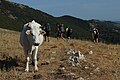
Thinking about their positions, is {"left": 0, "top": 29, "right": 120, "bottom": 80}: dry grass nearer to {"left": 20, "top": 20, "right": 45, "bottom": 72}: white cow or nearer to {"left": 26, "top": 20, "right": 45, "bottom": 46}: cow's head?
{"left": 20, "top": 20, "right": 45, "bottom": 72}: white cow

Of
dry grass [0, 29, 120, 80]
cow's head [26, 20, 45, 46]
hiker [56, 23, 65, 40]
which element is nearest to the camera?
dry grass [0, 29, 120, 80]

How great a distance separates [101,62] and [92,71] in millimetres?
2168

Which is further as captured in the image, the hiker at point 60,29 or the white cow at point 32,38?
the hiker at point 60,29

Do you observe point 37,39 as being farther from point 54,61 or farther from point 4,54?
point 4,54

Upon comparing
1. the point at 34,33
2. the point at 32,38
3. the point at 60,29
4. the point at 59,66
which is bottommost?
the point at 59,66

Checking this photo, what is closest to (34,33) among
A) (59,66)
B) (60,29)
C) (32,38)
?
(32,38)

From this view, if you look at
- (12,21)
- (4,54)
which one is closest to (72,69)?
(4,54)

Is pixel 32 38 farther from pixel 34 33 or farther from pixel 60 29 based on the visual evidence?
pixel 60 29

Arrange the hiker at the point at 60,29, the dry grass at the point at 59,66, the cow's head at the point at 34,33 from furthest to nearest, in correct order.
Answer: the hiker at the point at 60,29, the cow's head at the point at 34,33, the dry grass at the point at 59,66

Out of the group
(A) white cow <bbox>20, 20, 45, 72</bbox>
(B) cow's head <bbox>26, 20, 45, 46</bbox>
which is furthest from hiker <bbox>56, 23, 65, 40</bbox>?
(B) cow's head <bbox>26, 20, 45, 46</bbox>

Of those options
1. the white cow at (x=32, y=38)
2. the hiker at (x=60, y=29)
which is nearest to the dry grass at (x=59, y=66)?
the white cow at (x=32, y=38)

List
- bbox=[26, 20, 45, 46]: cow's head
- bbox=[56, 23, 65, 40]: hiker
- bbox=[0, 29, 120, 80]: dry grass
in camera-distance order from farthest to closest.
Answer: bbox=[56, 23, 65, 40]: hiker < bbox=[26, 20, 45, 46]: cow's head < bbox=[0, 29, 120, 80]: dry grass

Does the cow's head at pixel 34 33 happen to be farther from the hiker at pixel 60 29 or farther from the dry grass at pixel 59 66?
the hiker at pixel 60 29

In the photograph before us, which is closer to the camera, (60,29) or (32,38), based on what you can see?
(32,38)
